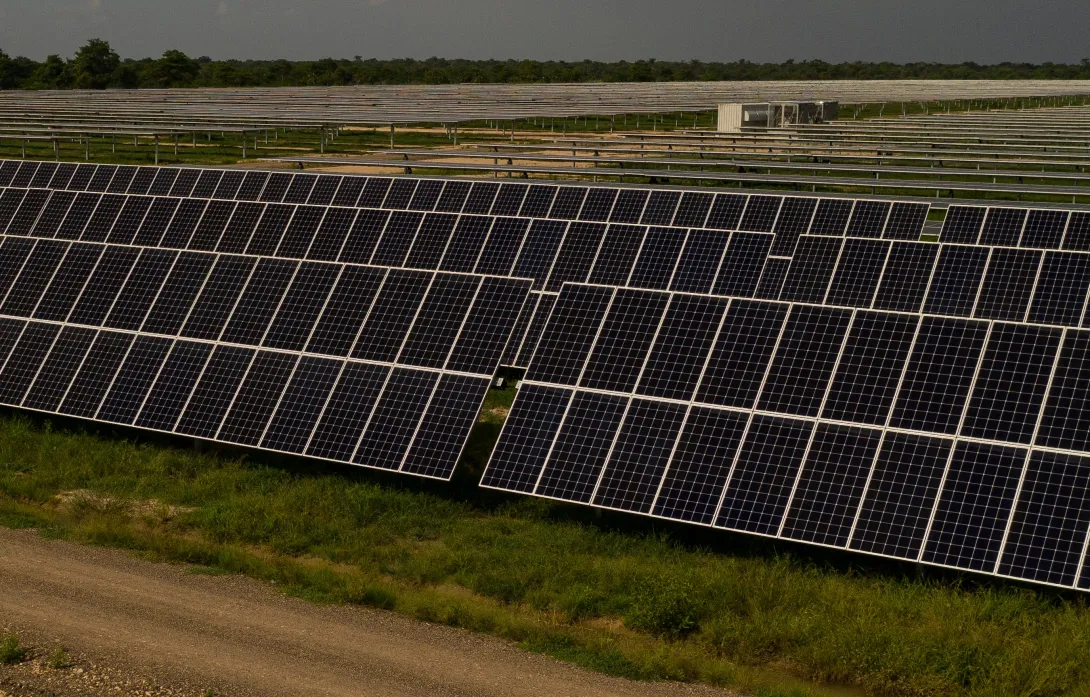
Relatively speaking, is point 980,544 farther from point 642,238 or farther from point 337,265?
point 337,265

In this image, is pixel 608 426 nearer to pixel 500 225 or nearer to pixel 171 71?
pixel 500 225

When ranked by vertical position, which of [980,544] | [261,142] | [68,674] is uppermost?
[261,142]

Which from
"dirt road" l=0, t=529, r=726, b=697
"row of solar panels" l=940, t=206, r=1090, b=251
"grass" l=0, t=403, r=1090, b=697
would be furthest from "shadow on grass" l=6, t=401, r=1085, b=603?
"row of solar panels" l=940, t=206, r=1090, b=251

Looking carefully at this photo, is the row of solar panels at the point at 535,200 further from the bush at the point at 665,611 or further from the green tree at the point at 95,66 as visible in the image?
the green tree at the point at 95,66

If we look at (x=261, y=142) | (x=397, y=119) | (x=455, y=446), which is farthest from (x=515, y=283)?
(x=261, y=142)

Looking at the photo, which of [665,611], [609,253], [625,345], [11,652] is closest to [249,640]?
[11,652]

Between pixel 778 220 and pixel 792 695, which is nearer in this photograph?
pixel 792 695

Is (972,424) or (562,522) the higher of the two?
(972,424)

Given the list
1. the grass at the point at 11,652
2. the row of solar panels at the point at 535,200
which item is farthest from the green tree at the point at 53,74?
the grass at the point at 11,652
